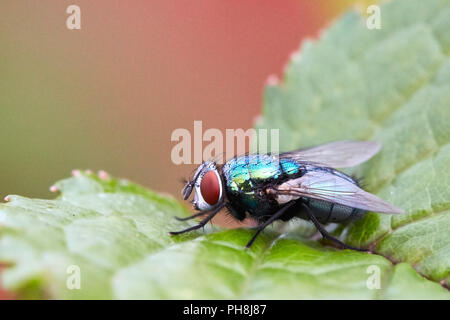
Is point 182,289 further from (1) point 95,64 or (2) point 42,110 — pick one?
(1) point 95,64

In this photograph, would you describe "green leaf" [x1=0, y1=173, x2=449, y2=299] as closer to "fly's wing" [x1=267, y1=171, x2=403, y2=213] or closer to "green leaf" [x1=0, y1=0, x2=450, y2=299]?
"green leaf" [x1=0, y1=0, x2=450, y2=299]

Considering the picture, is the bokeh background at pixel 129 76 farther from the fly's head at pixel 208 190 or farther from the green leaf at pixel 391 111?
the fly's head at pixel 208 190

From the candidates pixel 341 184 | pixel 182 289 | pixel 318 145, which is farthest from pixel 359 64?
pixel 182 289

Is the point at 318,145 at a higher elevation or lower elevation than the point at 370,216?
higher

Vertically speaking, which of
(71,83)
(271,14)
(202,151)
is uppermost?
(271,14)

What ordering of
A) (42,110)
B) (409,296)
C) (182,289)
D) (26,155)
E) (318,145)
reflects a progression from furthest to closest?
(42,110) < (26,155) < (318,145) < (409,296) < (182,289)

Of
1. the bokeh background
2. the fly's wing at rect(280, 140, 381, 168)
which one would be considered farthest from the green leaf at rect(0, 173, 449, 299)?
the bokeh background

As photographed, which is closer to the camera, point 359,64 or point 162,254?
point 162,254

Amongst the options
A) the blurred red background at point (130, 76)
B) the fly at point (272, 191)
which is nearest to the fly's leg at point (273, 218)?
the fly at point (272, 191)
